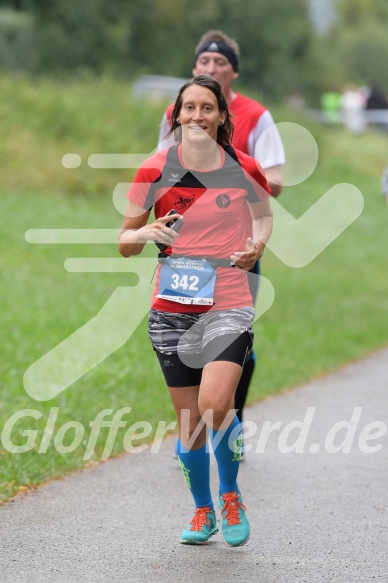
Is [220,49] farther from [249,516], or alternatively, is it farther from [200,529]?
[200,529]

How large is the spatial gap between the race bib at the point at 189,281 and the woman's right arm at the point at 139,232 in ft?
0.41

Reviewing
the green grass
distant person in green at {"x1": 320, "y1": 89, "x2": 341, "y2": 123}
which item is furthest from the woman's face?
distant person in green at {"x1": 320, "y1": 89, "x2": 341, "y2": 123}

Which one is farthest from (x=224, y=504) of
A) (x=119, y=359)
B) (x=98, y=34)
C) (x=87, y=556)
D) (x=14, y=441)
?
(x=98, y=34)

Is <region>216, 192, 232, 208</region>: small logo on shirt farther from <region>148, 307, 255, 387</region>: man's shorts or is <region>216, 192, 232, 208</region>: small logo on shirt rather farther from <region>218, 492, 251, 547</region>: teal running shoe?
<region>218, 492, 251, 547</region>: teal running shoe

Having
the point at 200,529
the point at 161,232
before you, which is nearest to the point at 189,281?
the point at 161,232

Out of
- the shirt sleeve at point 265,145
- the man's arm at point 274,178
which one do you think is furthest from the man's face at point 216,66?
the man's arm at point 274,178

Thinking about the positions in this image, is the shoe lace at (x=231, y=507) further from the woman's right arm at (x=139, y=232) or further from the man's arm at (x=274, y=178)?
the man's arm at (x=274, y=178)

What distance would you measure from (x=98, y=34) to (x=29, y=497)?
42.4 metres

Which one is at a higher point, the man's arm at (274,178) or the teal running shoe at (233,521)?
the man's arm at (274,178)

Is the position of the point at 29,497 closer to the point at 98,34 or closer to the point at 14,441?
the point at 14,441

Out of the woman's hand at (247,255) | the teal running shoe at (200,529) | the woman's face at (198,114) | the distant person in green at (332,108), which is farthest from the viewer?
the distant person in green at (332,108)

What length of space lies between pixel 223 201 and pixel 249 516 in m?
1.72

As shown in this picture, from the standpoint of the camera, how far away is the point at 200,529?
5.48m

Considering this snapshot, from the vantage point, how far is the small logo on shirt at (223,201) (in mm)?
5301
